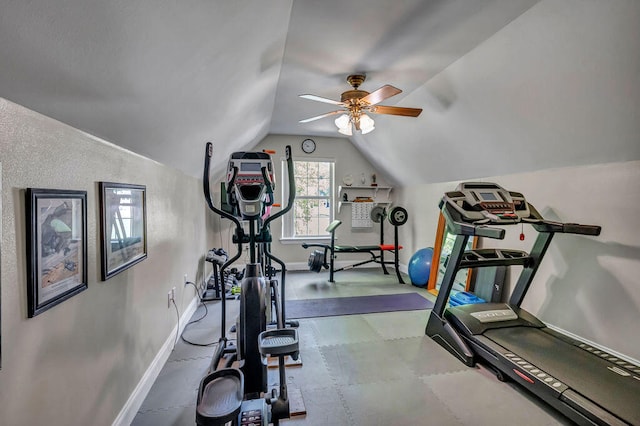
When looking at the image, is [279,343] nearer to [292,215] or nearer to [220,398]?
[220,398]

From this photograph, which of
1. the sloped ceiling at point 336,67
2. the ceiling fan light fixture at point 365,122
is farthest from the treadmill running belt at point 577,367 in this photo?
the ceiling fan light fixture at point 365,122

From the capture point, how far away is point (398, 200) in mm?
6105

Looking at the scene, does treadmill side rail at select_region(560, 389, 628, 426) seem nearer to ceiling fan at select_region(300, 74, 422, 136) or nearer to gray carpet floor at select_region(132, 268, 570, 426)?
gray carpet floor at select_region(132, 268, 570, 426)

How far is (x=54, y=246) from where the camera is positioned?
4.00ft

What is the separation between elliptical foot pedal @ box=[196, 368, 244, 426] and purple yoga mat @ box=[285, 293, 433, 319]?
1.97 metres

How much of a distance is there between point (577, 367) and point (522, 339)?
0.42 meters

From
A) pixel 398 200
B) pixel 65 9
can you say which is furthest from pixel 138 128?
pixel 398 200

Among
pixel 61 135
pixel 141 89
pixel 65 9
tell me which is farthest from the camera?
pixel 141 89

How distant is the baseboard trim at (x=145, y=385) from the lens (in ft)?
5.91

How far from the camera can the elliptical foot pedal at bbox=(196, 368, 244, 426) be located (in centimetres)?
134

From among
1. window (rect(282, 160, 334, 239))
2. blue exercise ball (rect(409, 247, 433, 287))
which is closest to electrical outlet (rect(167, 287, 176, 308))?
window (rect(282, 160, 334, 239))

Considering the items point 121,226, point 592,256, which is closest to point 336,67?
point 121,226

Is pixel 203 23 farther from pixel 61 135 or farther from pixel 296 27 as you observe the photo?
pixel 296 27

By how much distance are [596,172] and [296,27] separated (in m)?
2.77
